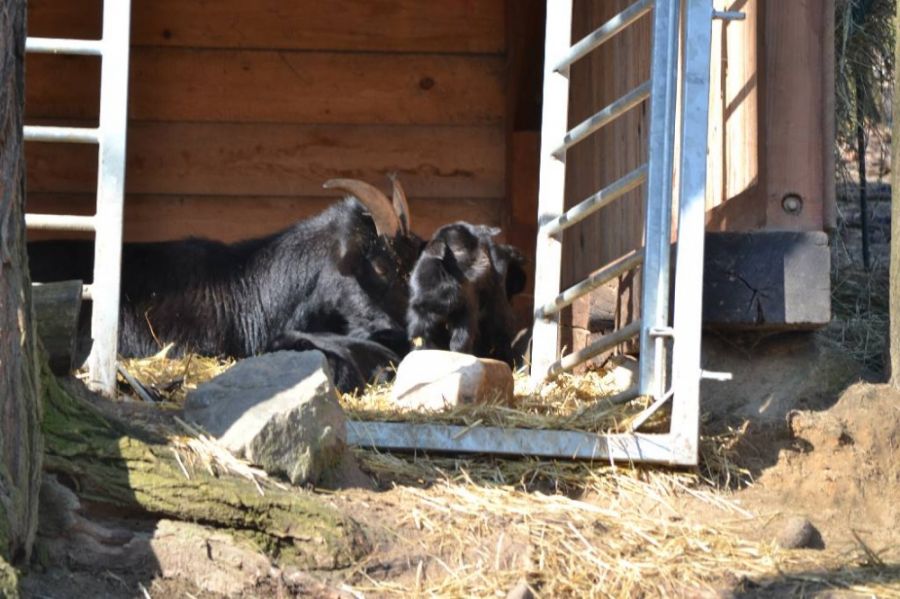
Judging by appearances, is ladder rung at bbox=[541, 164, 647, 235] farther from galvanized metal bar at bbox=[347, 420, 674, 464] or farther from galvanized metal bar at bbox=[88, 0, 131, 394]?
galvanized metal bar at bbox=[88, 0, 131, 394]

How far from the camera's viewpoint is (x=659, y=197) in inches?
207

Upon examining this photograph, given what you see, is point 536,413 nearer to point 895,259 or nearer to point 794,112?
point 895,259

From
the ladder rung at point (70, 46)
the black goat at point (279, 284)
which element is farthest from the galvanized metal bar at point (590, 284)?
the ladder rung at point (70, 46)

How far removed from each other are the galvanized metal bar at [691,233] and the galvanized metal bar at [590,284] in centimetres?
45

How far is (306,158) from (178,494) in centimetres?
587

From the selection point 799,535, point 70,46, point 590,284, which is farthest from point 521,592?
point 70,46

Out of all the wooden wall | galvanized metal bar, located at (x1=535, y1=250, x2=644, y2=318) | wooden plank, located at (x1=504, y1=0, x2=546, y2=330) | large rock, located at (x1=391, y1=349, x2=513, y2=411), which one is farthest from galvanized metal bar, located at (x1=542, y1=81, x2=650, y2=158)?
the wooden wall

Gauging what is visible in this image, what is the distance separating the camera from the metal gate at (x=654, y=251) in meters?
4.98

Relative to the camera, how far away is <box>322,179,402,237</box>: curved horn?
7.49m

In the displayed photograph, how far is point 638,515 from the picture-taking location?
4.62 m

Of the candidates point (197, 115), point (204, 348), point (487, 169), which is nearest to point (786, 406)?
point (204, 348)

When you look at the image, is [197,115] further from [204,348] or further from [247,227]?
[204,348]

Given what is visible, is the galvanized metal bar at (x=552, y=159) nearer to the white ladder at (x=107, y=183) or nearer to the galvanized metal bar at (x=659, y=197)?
the galvanized metal bar at (x=659, y=197)

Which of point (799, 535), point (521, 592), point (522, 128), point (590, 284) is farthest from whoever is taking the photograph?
point (522, 128)
